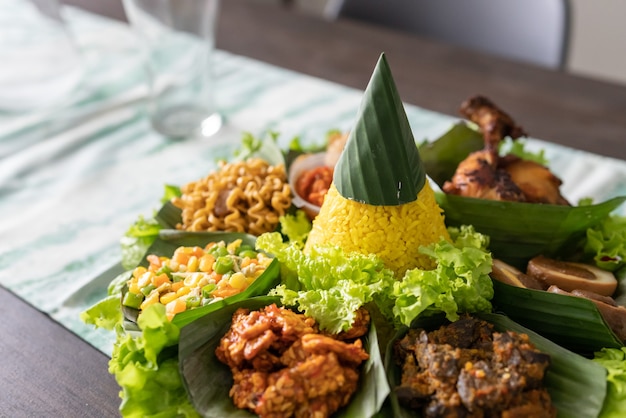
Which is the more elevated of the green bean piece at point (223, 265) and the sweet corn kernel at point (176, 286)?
the green bean piece at point (223, 265)

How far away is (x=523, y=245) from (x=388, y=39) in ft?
5.65

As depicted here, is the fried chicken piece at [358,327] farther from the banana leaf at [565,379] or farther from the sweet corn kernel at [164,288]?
the sweet corn kernel at [164,288]

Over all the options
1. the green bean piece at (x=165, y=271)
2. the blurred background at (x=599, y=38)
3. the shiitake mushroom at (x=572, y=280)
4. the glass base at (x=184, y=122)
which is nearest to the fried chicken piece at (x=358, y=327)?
the shiitake mushroom at (x=572, y=280)

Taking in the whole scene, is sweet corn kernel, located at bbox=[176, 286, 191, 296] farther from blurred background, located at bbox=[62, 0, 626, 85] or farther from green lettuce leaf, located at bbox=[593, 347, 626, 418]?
blurred background, located at bbox=[62, 0, 626, 85]

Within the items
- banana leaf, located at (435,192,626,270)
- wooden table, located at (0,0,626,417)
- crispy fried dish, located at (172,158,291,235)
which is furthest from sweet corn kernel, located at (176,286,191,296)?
banana leaf, located at (435,192,626,270)

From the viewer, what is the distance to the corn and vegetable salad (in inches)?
56.9

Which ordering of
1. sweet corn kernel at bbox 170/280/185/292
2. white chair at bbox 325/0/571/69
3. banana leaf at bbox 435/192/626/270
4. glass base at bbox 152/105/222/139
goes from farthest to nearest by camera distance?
white chair at bbox 325/0/571/69
glass base at bbox 152/105/222/139
banana leaf at bbox 435/192/626/270
sweet corn kernel at bbox 170/280/185/292

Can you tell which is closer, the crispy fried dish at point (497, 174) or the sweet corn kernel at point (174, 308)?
the sweet corn kernel at point (174, 308)

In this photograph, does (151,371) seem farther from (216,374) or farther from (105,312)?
(105,312)

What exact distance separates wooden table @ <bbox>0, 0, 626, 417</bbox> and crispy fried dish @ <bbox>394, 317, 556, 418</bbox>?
69 centimetres

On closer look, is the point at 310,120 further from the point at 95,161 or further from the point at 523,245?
the point at 523,245

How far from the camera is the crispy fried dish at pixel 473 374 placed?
1.17m

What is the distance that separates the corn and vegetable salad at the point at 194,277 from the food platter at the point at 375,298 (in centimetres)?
3

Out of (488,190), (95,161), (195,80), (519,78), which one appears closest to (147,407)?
(488,190)
